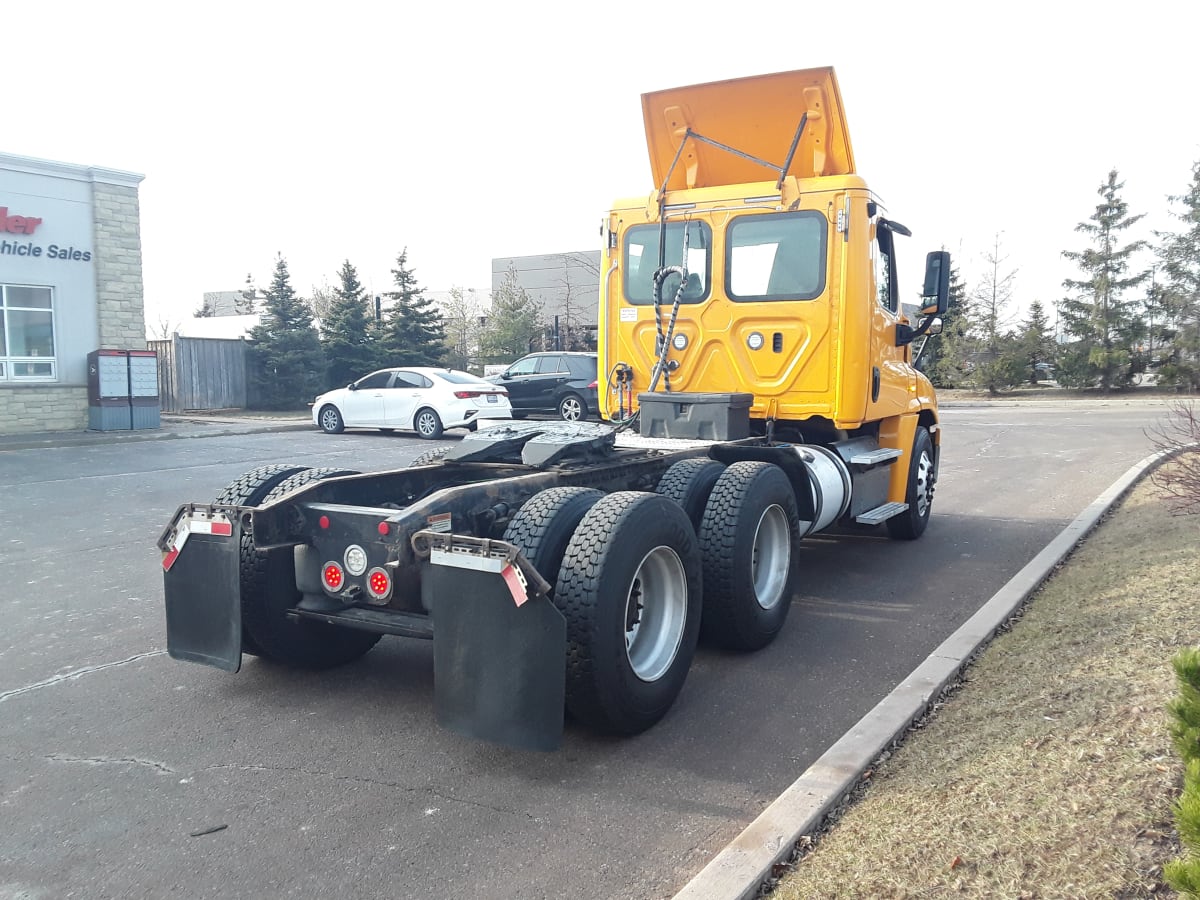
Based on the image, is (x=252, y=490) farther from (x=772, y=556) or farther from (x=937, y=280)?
(x=937, y=280)

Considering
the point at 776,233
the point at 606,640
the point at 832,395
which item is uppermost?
the point at 776,233

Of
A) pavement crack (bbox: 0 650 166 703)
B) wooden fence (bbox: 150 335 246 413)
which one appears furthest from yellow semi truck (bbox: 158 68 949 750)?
wooden fence (bbox: 150 335 246 413)

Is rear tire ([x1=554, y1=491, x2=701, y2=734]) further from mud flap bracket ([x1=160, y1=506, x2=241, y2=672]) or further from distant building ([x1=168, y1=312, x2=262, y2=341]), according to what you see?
distant building ([x1=168, y1=312, x2=262, y2=341])

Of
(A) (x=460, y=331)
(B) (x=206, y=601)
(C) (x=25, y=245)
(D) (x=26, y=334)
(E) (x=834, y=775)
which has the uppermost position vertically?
(C) (x=25, y=245)

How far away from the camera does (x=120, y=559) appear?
25.8 feet

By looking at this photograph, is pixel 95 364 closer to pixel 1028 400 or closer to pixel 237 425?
pixel 237 425

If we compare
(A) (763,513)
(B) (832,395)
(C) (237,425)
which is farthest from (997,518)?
(C) (237,425)

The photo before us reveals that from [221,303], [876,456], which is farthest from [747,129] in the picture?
[221,303]

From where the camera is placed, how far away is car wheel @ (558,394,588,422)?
20.3 m

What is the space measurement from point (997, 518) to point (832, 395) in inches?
148

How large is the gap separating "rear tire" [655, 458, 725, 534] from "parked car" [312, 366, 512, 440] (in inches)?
501

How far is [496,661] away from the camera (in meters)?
3.76

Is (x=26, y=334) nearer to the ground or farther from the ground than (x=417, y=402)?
farther from the ground

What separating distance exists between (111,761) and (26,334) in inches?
735
